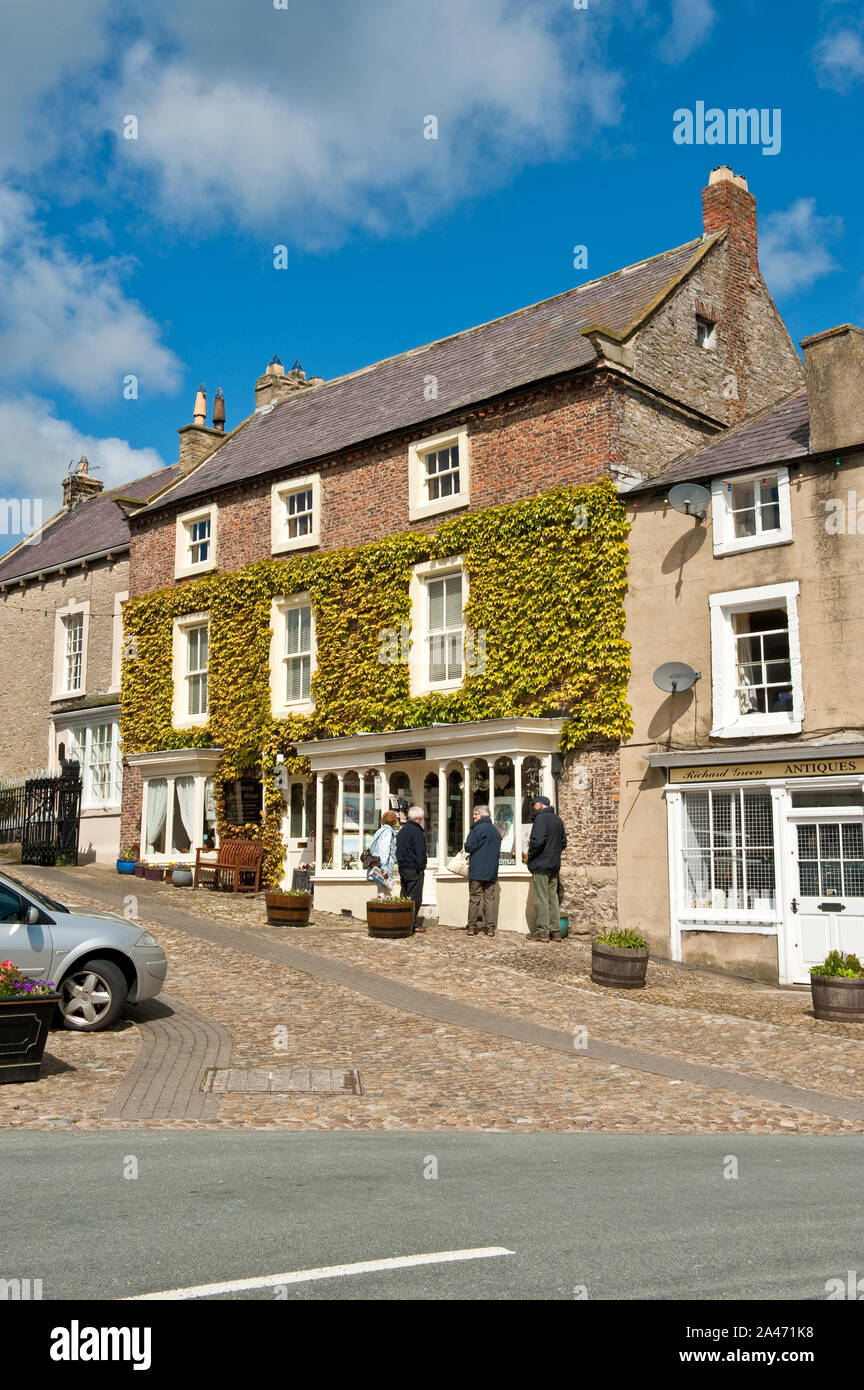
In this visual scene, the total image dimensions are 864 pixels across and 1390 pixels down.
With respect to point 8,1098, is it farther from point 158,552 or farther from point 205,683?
point 158,552

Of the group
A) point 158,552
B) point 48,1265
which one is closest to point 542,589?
point 158,552

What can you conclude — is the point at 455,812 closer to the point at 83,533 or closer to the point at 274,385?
the point at 274,385

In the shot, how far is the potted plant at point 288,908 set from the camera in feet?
62.3

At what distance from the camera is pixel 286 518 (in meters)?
25.7

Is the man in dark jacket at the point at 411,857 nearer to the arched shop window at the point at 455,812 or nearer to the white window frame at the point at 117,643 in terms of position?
the arched shop window at the point at 455,812

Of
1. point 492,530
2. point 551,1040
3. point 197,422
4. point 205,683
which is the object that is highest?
point 197,422

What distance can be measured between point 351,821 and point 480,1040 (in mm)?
10989

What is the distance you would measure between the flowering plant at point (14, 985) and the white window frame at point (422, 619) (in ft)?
41.4

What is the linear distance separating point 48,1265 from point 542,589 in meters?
16.2

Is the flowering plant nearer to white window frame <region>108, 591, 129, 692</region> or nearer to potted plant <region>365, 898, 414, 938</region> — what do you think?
potted plant <region>365, 898, 414, 938</region>

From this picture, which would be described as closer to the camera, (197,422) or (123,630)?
(123,630)

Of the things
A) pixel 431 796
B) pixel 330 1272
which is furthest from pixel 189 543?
pixel 330 1272
